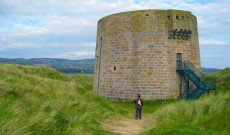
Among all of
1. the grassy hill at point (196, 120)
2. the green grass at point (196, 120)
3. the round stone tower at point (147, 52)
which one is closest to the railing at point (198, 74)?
the round stone tower at point (147, 52)

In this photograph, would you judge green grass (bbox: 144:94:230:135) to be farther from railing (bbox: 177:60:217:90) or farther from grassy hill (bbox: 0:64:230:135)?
railing (bbox: 177:60:217:90)

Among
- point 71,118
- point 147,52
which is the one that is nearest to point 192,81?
point 147,52

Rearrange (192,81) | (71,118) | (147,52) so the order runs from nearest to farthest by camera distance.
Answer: (71,118) < (192,81) < (147,52)

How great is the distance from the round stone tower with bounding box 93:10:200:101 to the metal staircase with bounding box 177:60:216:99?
0.41 metres

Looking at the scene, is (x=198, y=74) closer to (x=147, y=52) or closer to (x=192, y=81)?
(x=192, y=81)

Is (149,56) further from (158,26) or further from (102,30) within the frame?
(102,30)

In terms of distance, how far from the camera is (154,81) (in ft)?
62.5

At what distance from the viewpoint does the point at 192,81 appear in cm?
1900

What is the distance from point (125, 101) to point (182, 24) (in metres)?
6.94

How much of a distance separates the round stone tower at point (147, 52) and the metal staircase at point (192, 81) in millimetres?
415

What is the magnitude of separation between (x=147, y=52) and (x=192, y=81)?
368cm

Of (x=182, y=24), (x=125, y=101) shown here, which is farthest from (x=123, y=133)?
(x=182, y=24)

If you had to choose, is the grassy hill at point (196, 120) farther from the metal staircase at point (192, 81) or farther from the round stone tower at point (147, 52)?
the round stone tower at point (147, 52)

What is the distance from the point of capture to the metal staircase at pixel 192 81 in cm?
1880
